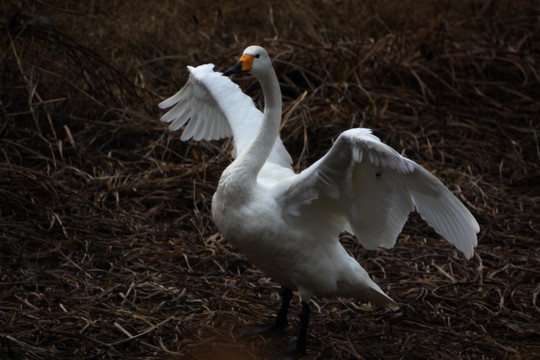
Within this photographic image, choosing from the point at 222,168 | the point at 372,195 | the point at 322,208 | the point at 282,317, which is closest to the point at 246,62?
the point at 322,208

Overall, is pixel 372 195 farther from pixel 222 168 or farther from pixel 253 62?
pixel 222 168

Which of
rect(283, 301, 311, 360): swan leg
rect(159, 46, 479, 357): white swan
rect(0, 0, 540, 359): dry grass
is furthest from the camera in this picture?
rect(0, 0, 540, 359): dry grass

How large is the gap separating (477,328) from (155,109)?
3.34 meters

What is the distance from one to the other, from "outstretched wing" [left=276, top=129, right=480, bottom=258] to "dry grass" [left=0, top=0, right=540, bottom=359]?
0.65 metres

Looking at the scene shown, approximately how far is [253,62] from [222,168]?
1.86m

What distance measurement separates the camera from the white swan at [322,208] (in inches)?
123

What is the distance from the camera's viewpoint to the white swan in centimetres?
313

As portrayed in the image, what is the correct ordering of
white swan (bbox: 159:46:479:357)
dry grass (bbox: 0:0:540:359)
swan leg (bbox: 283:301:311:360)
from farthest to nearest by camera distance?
dry grass (bbox: 0:0:540:359), swan leg (bbox: 283:301:311:360), white swan (bbox: 159:46:479:357)

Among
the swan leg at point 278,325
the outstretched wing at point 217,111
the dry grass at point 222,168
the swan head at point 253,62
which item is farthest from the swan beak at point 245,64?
the dry grass at point 222,168

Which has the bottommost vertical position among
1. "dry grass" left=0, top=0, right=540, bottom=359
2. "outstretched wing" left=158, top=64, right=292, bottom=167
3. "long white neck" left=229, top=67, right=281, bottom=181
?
"dry grass" left=0, top=0, right=540, bottom=359

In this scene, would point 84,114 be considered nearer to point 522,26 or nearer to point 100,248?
point 100,248

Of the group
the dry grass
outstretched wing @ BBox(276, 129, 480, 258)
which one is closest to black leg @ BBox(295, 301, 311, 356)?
the dry grass

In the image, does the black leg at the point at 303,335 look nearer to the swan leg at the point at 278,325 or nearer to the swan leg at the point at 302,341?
the swan leg at the point at 302,341

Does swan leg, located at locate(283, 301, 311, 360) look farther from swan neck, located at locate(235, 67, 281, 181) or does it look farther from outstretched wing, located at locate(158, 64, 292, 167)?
outstretched wing, located at locate(158, 64, 292, 167)
